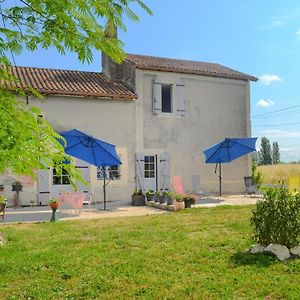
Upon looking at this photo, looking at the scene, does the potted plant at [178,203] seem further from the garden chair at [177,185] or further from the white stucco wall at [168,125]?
the white stucco wall at [168,125]

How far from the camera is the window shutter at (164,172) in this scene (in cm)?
1728

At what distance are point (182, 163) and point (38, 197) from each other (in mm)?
6277

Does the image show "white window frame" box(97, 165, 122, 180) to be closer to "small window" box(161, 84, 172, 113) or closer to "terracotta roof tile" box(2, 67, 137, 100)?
"terracotta roof tile" box(2, 67, 137, 100)

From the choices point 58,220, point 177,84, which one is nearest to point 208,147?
point 177,84

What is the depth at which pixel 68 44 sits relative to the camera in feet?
10.0

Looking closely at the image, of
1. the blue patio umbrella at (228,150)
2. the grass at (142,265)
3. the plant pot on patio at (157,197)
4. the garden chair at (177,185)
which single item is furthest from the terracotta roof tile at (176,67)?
the grass at (142,265)

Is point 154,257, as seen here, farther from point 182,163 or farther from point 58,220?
point 182,163

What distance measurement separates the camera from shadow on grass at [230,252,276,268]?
596cm

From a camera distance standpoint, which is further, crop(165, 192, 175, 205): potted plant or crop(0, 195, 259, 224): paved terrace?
crop(165, 192, 175, 205): potted plant

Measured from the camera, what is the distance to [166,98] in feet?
60.4

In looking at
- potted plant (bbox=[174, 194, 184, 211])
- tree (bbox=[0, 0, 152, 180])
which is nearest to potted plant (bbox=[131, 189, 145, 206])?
potted plant (bbox=[174, 194, 184, 211])

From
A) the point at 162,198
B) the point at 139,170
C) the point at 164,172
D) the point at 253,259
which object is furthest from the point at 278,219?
the point at 164,172

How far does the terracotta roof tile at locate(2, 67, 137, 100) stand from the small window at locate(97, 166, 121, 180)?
2826 millimetres

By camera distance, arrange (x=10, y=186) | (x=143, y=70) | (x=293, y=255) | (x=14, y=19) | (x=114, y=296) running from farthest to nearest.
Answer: (x=143, y=70)
(x=10, y=186)
(x=293, y=255)
(x=114, y=296)
(x=14, y=19)
